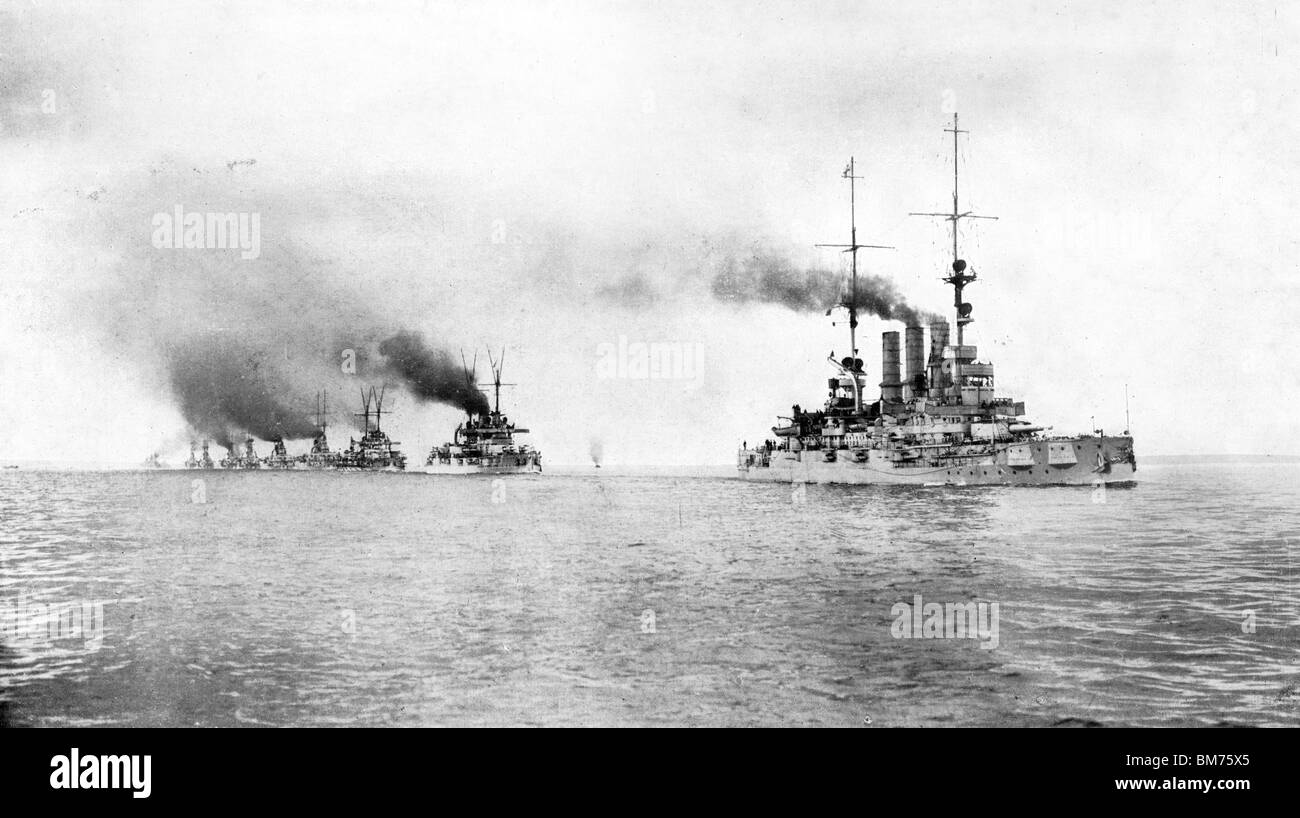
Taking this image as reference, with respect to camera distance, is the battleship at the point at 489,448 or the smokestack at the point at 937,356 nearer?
the smokestack at the point at 937,356

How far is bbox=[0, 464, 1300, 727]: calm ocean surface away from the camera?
8.15 m

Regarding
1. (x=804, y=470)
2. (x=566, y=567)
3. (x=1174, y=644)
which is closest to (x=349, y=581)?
(x=566, y=567)

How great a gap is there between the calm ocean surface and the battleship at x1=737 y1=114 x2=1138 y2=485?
16.1 metres

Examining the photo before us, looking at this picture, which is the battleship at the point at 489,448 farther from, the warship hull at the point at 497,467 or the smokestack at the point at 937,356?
the smokestack at the point at 937,356

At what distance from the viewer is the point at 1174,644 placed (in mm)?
10367

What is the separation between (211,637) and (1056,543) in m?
16.6

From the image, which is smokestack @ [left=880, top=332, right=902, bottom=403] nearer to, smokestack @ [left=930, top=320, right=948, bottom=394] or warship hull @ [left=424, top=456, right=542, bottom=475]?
smokestack @ [left=930, top=320, right=948, bottom=394]

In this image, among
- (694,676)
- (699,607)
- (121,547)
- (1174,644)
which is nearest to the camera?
(694,676)

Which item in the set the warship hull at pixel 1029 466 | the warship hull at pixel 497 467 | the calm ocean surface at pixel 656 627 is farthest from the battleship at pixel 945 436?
the warship hull at pixel 497 467

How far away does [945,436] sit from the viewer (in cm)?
4331

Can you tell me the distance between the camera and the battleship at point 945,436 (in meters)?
40.7

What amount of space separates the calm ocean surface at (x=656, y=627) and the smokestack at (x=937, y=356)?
20398mm
